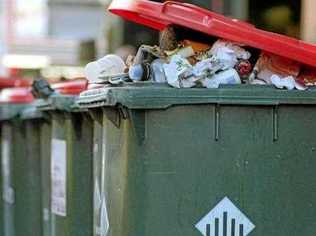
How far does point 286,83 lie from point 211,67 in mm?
318

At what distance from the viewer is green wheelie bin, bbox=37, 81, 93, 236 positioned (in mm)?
5078

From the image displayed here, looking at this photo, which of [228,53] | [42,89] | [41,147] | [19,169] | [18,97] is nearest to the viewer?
[228,53]

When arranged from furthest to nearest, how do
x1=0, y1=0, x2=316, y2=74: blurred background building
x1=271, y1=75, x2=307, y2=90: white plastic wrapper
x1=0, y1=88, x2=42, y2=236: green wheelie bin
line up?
x1=0, y1=0, x2=316, y2=74: blurred background building
x1=0, y1=88, x2=42, y2=236: green wheelie bin
x1=271, y1=75, x2=307, y2=90: white plastic wrapper

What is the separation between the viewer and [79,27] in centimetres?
1859

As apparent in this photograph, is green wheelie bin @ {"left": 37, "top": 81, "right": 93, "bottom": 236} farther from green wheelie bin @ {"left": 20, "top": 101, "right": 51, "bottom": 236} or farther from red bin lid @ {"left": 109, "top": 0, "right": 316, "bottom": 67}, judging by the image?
red bin lid @ {"left": 109, "top": 0, "right": 316, "bottom": 67}

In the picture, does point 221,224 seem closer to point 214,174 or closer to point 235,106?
point 214,174

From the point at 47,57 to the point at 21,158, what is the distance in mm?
11873

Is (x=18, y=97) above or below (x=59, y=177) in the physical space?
above

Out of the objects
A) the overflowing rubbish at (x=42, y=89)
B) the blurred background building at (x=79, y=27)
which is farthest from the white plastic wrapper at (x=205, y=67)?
the blurred background building at (x=79, y=27)

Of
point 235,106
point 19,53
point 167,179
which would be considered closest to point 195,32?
point 235,106

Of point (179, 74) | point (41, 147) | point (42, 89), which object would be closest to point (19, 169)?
point (41, 147)

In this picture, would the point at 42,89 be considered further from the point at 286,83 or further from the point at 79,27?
the point at 79,27

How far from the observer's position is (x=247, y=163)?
12.9 ft

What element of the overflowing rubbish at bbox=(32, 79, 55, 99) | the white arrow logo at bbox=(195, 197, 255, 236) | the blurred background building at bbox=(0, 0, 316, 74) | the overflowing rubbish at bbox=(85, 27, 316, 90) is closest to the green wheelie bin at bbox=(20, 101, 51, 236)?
the overflowing rubbish at bbox=(32, 79, 55, 99)
